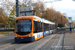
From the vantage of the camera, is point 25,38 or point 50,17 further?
point 50,17

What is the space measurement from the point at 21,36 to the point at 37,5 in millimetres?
34704

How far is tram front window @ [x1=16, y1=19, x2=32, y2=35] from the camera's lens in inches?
539

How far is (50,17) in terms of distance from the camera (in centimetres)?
5688

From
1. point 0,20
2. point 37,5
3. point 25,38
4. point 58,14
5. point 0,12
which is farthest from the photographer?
point 58,14

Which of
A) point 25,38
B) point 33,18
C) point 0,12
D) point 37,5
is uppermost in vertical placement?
point 37,5

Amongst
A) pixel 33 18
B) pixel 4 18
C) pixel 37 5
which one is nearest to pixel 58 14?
pixel 37 5

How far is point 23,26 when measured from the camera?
13812 mm

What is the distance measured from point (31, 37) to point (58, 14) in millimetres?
53890

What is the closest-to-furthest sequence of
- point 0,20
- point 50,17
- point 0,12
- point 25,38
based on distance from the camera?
1. point 25,38
2. point 0,12
3. point 0,20
4. point 50,17

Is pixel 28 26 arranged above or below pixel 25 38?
above

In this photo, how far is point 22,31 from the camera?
45.1ft

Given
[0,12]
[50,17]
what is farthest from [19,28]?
[50,17]

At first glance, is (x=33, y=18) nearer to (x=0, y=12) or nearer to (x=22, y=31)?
(x=22, y=31)

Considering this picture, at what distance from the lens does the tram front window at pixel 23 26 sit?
13.7 meters
